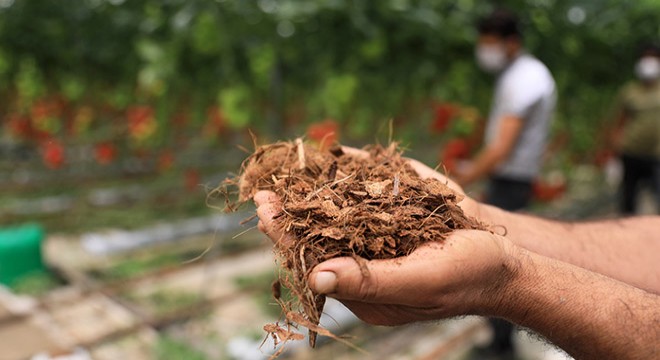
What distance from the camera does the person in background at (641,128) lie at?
4.25m

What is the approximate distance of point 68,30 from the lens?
203 inches

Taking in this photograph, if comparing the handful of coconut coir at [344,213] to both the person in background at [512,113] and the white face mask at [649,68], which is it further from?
the white face mask at [649,68]

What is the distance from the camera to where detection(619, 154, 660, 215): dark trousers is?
4488mm

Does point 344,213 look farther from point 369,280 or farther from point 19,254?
point 19,254

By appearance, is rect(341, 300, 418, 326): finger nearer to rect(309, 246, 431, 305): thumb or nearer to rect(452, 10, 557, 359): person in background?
rect(309, 246, 431, 305): thumb

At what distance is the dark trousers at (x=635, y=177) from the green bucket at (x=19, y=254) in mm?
4880

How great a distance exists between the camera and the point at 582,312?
0.99 meters

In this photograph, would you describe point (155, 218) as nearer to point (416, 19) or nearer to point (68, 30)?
point (68, 30)

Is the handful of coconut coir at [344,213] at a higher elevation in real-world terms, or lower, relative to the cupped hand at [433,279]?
higher

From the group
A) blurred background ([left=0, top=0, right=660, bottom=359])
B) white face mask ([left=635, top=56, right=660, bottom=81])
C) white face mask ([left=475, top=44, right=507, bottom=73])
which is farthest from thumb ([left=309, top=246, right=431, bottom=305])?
white face mask ([left=635, top=56, right=660, bottom=81])

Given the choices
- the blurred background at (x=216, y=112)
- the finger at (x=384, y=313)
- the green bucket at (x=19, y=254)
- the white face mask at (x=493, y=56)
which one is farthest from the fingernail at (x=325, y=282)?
the green bucket at (x=19, y=254)

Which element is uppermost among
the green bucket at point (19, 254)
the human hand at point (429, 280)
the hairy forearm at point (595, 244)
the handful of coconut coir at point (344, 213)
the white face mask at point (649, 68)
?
the handful of coconut coir at point (344, 213)

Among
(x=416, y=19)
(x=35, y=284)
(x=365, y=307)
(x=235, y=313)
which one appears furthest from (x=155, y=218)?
(x=365, y=307)

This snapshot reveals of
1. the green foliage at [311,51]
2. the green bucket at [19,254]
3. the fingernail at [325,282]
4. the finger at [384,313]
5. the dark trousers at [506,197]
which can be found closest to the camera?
the fingernail at [325,282]
